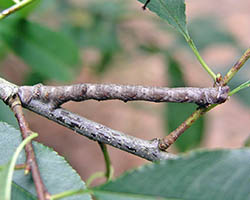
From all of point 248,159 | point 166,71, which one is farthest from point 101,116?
point 248,159

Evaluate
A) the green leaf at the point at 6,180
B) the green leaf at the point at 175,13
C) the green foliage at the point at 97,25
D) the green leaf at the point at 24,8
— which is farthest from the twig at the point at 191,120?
the green foliage at the point at 97,25

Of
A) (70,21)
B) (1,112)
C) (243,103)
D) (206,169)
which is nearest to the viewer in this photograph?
(206,169)

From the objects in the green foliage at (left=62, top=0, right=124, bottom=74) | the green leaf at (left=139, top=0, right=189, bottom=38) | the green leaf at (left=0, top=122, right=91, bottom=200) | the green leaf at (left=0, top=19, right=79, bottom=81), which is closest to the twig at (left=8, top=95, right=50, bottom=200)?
the green leaf at (left=0, top=122, right=91, bottom=200)

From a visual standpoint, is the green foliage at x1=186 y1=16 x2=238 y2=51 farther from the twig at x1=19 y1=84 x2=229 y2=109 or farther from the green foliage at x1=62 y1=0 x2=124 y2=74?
the twig at x1=19 y1=84 x2=229 y2=109

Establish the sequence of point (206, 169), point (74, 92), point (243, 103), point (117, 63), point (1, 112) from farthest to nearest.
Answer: point (117, 63) < point (243, 103) < point (1, 112) < point (74, 92) < point (206, 169)

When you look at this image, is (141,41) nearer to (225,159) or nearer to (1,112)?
(1,112)

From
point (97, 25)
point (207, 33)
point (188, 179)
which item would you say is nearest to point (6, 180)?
point (188, 179)

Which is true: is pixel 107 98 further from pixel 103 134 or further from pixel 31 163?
pixel 31 163
